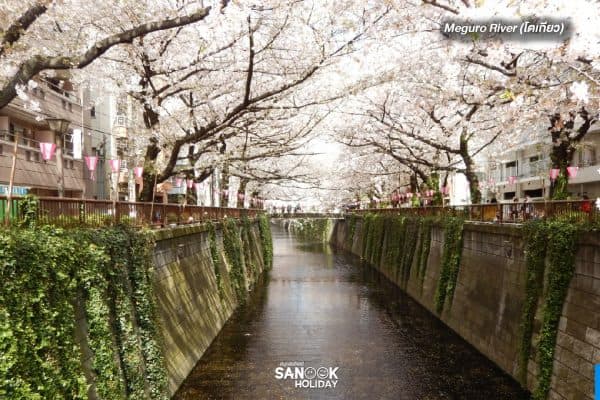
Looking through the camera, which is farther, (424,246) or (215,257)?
(424,246)

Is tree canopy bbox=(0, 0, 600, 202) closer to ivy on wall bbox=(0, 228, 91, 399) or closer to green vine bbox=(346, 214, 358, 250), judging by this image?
ivy on wall bbox=(0, 228, 91, 399)

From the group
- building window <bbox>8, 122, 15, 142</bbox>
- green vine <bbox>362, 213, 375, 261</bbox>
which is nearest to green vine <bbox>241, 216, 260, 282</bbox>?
green vine <bbox>362, 213, 375, 261</bbox>

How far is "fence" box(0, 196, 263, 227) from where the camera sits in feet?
25.3

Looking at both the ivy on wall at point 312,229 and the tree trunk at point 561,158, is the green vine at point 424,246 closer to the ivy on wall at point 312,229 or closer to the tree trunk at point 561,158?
the tree trunk at point 561,158

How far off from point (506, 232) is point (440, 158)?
15.0 meters

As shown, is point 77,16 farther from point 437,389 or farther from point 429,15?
point 437,389

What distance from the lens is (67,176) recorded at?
2564 cm

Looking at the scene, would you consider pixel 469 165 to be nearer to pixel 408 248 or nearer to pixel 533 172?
pixel 408 248

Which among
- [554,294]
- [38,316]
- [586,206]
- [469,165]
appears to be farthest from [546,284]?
[38,316]

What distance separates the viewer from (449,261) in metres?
19.6

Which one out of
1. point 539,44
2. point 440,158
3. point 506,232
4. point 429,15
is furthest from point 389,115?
point 539,44

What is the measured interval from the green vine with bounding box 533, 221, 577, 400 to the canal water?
155cm

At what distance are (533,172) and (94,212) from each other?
40.4m

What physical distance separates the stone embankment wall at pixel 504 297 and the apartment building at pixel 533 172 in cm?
916
